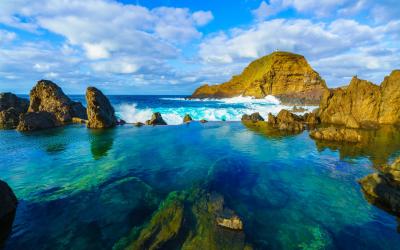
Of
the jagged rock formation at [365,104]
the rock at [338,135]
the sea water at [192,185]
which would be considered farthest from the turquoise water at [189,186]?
the jagged rock formation at [365,104]

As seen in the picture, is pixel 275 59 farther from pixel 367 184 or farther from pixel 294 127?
pixel 367 184

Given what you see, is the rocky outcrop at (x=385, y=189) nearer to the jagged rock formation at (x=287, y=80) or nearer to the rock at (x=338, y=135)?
the rock at (x=338, y=135)

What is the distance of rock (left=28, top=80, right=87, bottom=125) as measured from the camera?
51175 millimetres

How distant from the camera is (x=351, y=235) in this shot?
40.4ft

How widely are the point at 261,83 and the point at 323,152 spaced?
112402 mm

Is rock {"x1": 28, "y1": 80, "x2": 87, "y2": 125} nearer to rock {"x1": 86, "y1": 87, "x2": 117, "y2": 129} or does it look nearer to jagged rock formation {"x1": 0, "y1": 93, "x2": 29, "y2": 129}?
jagged rock formation {"x1": 0, "y1": 93, "x2": 29, "y2": 129}

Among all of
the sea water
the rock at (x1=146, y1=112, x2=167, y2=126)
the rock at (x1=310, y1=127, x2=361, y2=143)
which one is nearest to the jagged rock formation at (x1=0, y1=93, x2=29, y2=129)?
the sea water

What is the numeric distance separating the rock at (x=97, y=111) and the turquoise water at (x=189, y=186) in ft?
36.3

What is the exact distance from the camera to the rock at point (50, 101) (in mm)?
51175

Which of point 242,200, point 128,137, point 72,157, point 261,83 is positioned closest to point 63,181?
point 72,157

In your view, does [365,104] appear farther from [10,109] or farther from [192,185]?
[10,109]

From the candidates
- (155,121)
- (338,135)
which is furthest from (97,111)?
(338,135)

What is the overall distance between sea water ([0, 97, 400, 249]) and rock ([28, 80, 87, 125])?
1758cm

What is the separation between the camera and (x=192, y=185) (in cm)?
1828
